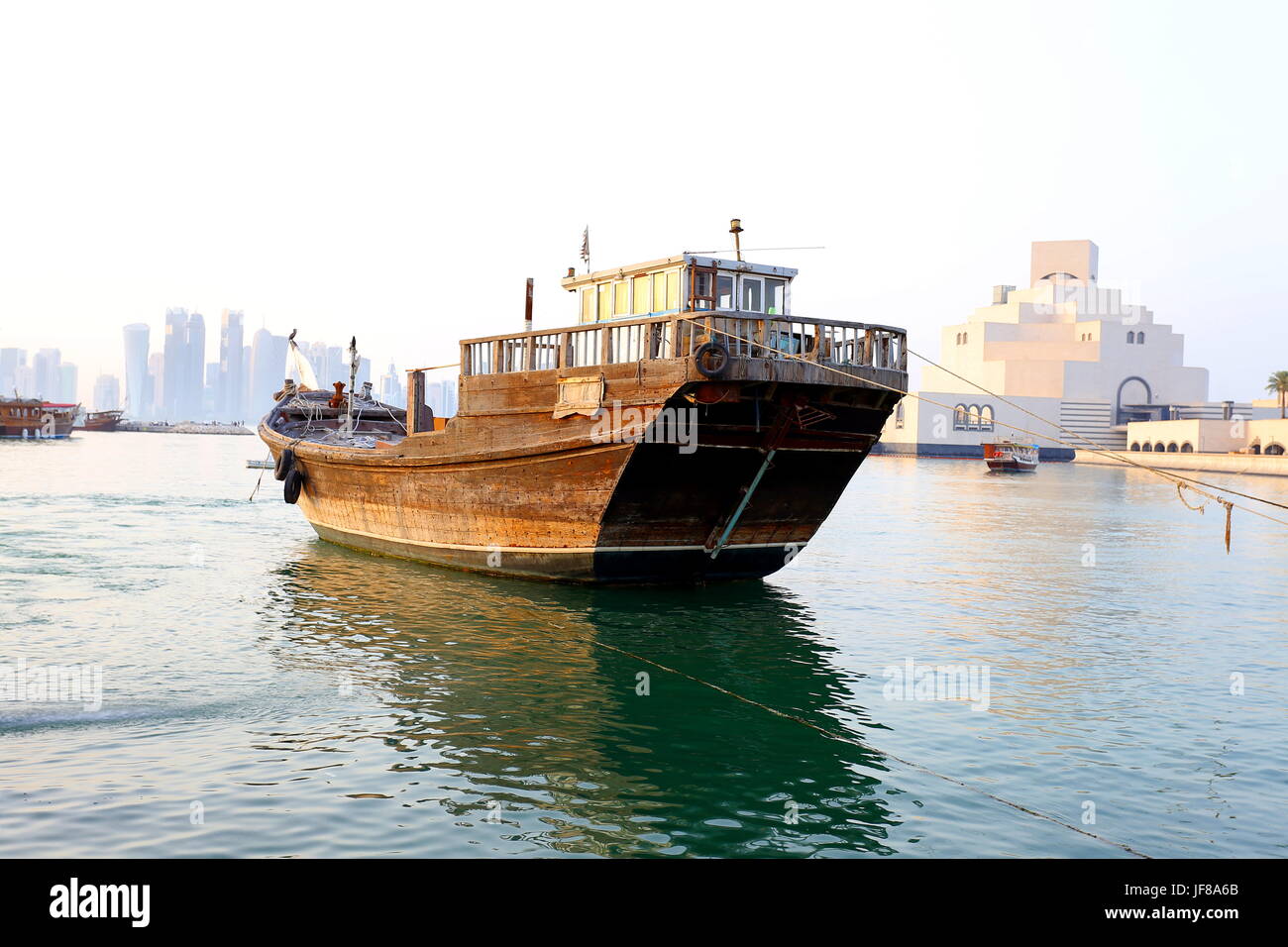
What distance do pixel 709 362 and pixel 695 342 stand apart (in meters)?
0.53

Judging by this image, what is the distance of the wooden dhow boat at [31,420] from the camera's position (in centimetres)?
10912

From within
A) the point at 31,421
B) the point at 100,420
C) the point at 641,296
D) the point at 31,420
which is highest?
the point at 100,420

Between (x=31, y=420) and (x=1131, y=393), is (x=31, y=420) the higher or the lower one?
the lower one

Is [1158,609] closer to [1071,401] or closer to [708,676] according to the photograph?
[708,676]

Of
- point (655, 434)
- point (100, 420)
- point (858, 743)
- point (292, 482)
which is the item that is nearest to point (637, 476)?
point (655, 434)

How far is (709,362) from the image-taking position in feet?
44.8

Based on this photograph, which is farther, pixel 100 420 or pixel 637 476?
pixel 100 420

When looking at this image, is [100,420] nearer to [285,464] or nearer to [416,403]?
[285,464]

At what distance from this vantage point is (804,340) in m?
15.1

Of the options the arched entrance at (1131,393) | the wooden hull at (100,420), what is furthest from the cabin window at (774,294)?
the wooden hull at (100,420)

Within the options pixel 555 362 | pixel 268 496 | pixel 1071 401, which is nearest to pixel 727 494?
pixel 555 362

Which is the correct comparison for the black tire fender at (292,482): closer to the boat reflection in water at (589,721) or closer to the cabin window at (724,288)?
the boat reflection in water at (589,721)
